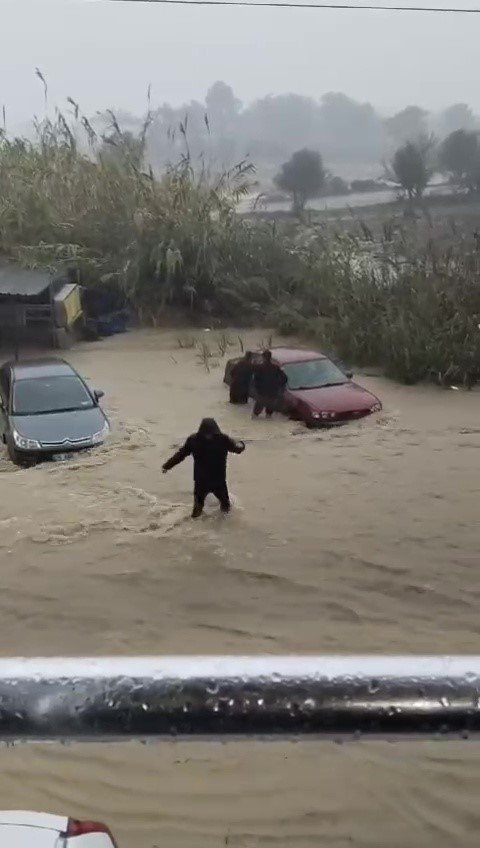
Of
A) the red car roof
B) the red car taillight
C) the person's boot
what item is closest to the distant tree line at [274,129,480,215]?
the red car roof

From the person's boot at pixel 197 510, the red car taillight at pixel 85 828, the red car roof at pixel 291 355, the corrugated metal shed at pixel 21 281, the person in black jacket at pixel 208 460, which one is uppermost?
the corrugated metal shed at pixel 21 281

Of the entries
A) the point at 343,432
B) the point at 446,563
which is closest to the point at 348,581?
the point at 446,563

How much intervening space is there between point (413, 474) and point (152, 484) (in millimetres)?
443

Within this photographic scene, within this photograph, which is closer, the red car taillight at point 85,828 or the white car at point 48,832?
the white car at point 48,832

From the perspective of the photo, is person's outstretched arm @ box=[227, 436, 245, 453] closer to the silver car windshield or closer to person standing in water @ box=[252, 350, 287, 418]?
person standing in water @ box=[252, 350, 287, 418]

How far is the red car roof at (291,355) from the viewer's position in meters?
1.54

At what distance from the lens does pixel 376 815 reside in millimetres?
1183

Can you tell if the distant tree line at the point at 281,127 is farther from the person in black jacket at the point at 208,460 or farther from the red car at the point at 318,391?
the person in black jacket at the point at 208,460

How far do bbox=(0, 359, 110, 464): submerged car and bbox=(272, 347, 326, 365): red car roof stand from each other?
32 centimetres

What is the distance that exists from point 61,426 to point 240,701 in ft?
3.27

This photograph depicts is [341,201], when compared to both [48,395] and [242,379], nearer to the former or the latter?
[242,379]

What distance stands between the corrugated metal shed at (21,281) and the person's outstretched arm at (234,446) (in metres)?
0.41

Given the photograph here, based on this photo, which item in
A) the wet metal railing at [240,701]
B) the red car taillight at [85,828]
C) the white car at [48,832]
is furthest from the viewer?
the red car taillight at [85,828]

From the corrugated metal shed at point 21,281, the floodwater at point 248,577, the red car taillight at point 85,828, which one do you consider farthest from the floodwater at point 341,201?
the red car taillight at point 85,828
